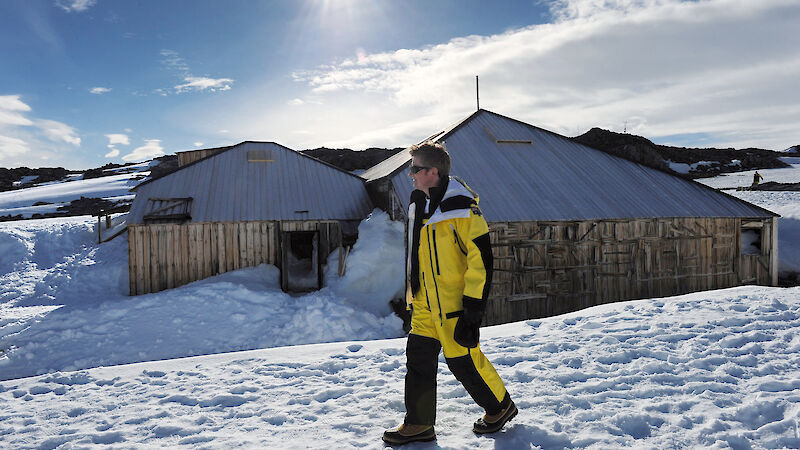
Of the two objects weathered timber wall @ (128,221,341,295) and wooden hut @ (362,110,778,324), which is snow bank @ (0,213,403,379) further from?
wooden hut @ (362,110,778,324)

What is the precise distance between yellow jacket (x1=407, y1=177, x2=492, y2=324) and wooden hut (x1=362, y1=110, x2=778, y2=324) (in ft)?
28.6

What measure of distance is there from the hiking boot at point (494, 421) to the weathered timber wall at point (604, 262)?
8709mm

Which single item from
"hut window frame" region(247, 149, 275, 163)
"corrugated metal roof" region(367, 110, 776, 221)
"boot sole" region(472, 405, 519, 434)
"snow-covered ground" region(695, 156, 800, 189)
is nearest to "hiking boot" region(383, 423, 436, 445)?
"boot sole" region(472, 405, 519, 434)

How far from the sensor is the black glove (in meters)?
2.83

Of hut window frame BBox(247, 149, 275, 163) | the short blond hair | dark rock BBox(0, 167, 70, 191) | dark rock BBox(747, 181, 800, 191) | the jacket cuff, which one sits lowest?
the jacket cuff

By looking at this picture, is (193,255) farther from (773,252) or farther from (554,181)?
(773,252)

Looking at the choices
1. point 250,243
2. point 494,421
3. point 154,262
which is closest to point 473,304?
point 494,421

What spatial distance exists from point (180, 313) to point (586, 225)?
36.2 ft

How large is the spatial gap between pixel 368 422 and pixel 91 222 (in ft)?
72.3

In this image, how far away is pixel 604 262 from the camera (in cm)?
1291

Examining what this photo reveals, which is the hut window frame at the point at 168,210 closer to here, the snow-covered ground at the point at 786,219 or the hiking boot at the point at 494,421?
the hiking boot at the point at 494,421

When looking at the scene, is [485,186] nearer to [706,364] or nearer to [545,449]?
[706,364]

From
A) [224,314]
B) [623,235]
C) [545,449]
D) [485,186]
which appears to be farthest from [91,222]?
[545,449]

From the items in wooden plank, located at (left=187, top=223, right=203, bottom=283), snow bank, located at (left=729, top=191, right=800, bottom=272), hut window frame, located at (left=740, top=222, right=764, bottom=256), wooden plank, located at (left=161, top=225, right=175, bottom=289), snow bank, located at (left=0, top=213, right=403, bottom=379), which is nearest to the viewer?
snow bank, located at (left=0, top=213, right=403, bottom=379)
